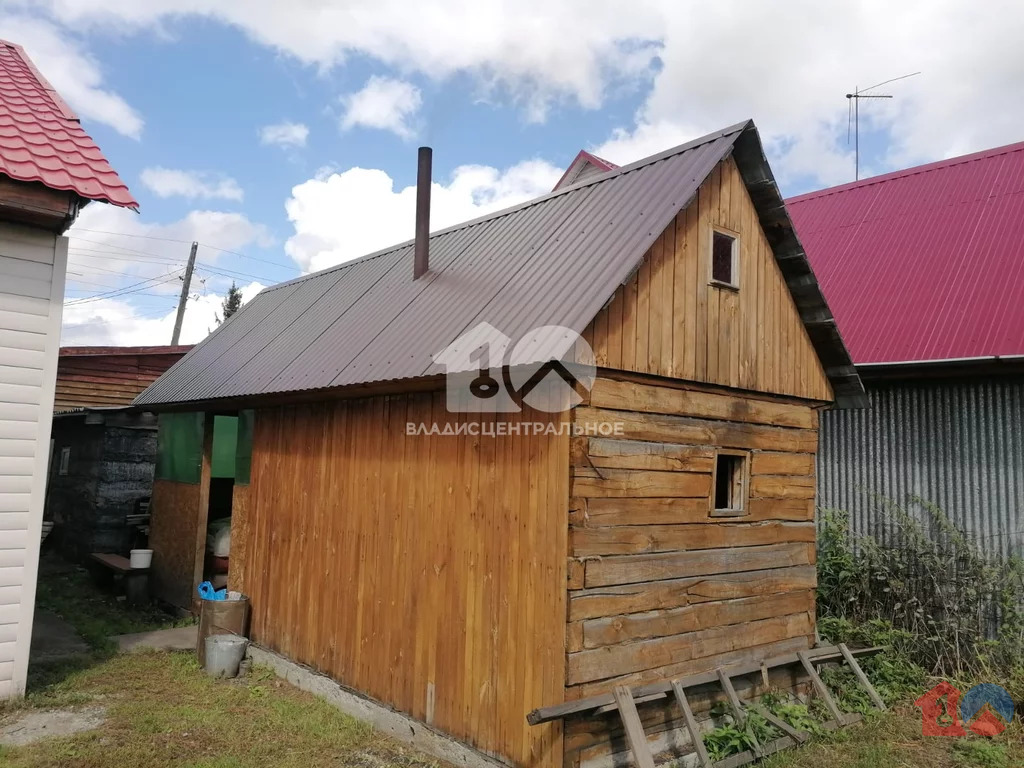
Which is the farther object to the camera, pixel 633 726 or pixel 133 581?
pixel 133 581

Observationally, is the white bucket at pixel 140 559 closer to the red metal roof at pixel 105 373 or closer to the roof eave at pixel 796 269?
the red metal roof at pixel 105 373

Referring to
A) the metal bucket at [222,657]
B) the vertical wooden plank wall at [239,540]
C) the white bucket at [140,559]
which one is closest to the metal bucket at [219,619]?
the metal bucket at [222,657]

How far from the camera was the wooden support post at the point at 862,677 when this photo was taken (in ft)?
25.1

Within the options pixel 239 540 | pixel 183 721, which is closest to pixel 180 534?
pixel 239 540

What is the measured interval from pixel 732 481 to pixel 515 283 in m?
2.86

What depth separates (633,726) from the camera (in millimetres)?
5586

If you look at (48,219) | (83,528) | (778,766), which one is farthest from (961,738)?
(83,528)

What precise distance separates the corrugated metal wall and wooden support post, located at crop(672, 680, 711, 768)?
4.90m

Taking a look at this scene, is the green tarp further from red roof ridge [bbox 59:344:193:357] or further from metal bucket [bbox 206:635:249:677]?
red roof ridge [bbox 59:344:193:357]

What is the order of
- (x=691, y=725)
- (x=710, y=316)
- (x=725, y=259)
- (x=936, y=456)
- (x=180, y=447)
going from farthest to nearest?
(x=180, y=447) → (x=936, y=456) → (x=725, y=259) → (x=710, y=316) → (x=691, y=725)

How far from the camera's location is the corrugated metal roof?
6.45 meters

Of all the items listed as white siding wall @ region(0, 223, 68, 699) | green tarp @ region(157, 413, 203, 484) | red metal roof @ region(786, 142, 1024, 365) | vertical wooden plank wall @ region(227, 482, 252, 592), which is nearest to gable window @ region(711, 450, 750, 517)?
red metal roof @ region(786, 142, 1024, 365)

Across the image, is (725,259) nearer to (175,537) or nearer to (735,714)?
(735,714)

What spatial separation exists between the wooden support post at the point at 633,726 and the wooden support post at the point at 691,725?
0.44 meters
